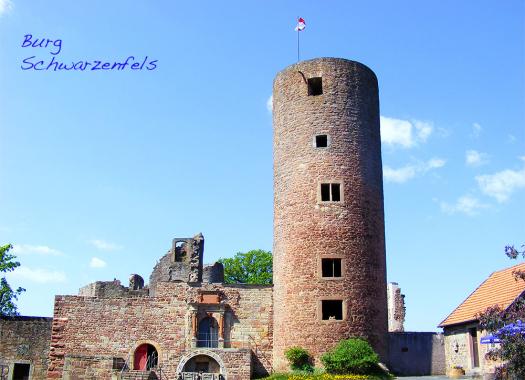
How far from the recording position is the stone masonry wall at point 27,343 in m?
30.4

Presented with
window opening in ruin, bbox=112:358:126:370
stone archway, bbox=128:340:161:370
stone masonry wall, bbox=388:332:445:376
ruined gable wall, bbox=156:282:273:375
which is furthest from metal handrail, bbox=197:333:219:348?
stone masonry wall, bbox=388:332:445:376

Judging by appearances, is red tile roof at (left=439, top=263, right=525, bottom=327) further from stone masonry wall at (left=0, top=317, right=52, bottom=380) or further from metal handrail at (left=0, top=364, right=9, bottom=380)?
metal handrail at (left=0, top=364, right=9, bottom=380)

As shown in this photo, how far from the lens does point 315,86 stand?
27.8m

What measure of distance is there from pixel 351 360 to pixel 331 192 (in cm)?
646

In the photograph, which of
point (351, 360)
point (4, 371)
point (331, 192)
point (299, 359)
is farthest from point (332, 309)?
point (4, 371)

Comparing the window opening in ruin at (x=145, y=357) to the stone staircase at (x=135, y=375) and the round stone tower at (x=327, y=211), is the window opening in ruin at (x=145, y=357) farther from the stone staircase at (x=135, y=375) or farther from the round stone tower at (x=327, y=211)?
the round stone tower at (x=327, y=211)

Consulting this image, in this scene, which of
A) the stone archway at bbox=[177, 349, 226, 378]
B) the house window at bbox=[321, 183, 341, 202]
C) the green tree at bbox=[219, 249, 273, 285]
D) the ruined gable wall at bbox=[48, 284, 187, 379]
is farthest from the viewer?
the green tree at bbox=[219, 249, 273, 285]

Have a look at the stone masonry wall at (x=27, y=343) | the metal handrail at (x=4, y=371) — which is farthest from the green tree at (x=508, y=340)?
the metal handrail at (x=4, y=371)

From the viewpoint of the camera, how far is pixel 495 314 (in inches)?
683

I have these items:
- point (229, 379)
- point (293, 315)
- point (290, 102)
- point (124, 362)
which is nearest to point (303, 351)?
point (293, 315)

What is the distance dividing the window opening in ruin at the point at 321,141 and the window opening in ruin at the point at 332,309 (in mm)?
6142

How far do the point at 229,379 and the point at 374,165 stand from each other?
10.3 metres

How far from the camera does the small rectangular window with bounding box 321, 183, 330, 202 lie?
85.4 feet

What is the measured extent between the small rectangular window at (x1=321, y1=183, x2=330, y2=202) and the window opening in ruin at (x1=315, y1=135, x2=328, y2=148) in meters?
1.61
